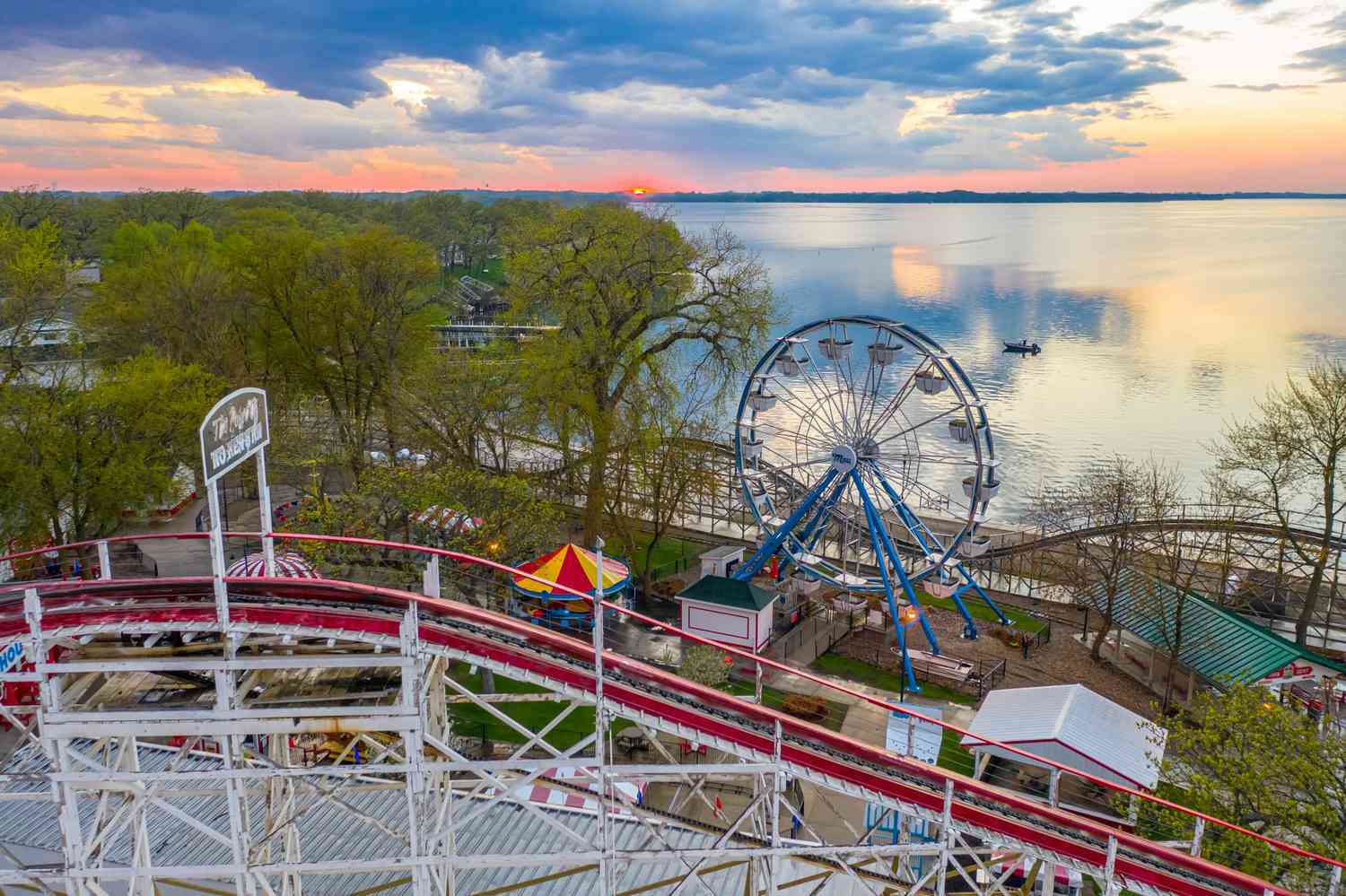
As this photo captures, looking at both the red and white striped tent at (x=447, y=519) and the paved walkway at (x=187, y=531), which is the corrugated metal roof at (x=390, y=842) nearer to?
the red and white striped tent at (x=447, y=519)

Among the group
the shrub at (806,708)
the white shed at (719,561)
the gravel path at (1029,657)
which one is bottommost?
the gravel path at (1029,657)

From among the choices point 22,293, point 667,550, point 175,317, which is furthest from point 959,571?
point 175,317

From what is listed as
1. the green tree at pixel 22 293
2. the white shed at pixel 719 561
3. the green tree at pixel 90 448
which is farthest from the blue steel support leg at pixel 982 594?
the green tree at pixel 22 293

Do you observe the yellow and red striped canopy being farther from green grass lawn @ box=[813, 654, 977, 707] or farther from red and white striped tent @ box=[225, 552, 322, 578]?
green grass lawn @ box=[813, 654, 977, 707]

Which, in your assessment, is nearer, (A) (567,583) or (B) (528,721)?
(B) (528,721)

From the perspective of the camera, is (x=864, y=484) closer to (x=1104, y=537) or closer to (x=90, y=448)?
(x=1104, y=537)

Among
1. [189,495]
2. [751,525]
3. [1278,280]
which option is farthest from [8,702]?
[1278,280]

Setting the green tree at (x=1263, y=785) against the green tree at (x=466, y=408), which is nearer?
the green tree at (x=1263, y=785)

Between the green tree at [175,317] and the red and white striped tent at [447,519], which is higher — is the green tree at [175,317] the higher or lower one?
the higher one
